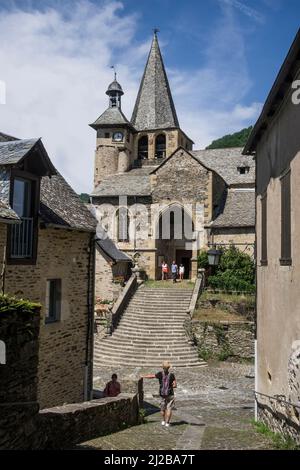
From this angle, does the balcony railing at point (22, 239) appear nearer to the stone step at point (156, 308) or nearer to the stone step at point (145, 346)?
the stone step at point (145, 346)

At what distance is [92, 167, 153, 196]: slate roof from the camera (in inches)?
1350

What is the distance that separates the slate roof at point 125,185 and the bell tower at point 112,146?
1.93 metres

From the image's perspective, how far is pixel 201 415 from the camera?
41.4 ft

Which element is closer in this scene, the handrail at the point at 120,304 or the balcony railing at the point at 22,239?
the balcony railing at the point at 22,239

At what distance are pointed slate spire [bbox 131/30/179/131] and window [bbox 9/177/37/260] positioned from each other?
31903 millimetres

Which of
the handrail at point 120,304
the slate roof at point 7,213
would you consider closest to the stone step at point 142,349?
the handrail at point 120,304

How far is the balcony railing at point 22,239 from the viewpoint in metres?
10.2

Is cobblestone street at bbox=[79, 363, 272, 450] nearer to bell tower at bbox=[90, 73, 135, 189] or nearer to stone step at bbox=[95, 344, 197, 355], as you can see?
stone step at bbox=[95, 344, 197, 355]

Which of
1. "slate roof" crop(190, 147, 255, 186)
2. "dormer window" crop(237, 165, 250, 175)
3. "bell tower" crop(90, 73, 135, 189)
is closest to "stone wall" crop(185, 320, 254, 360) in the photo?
"slate roof" crop(190, 147, 255, 186)

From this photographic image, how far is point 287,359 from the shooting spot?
8.18 metres

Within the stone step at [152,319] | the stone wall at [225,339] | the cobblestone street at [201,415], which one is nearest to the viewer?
the cobblestone street at [201,415]

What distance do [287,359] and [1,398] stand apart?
5.21 m
